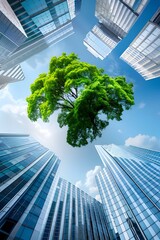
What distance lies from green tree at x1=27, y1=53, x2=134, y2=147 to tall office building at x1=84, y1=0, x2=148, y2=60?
233ft

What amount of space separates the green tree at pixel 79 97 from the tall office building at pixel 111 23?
70.9 meters

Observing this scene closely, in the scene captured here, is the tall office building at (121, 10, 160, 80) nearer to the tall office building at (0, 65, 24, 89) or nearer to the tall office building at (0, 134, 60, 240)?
the tall office building at (0, 134, 60, 240)

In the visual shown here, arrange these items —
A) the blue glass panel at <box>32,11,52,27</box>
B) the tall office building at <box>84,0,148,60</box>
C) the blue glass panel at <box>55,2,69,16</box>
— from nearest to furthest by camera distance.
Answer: the blue glass panel at <box>32,11,52,27</box> < the blue glass panel at <box>55,2,69,16</box> < the tall office building at <box>84,0,148,60</box>

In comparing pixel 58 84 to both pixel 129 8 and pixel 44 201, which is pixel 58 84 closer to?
pixel 44 201

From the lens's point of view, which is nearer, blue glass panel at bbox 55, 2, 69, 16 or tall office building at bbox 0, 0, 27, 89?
tall office building at bbox 0, 0, 27, 89

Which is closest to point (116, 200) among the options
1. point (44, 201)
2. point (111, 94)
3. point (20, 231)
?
point (44, 201)

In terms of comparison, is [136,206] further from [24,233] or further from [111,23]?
[111,23]

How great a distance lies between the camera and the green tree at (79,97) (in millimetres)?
9305

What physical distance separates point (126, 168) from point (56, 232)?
90.1ft

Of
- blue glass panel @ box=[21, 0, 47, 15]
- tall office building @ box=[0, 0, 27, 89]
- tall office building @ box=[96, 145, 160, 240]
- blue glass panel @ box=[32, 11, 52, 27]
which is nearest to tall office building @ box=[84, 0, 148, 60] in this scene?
blue glass panel @ box=[32, 11, 52, 27]

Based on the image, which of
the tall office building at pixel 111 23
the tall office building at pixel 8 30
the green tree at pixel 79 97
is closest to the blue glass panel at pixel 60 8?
the tall office building at pixel 8 30

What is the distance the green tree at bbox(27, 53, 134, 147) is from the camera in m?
9.30

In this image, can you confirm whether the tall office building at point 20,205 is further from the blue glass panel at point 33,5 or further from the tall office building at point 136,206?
the blue glass panel at point 33,5

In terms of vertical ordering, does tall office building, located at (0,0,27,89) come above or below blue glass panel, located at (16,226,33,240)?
above
